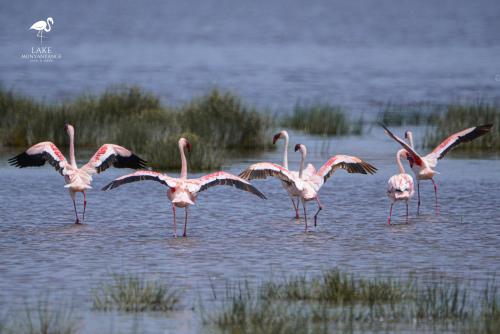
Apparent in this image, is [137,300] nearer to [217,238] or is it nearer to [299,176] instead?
[217,238]

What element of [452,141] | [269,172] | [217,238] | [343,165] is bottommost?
[217,238]

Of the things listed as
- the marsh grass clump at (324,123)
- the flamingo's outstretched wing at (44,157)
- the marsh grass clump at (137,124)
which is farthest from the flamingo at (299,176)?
the marsh grass clump at (324,123)

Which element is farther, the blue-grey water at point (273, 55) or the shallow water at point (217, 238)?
the blue-grey water at point (273, 55)

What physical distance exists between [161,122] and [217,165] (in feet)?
12.5

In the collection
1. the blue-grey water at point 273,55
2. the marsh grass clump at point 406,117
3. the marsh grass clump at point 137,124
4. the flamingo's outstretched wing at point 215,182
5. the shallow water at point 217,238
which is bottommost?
the shallow water at point 217,238

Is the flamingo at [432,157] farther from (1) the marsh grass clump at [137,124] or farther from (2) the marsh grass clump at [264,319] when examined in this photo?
A: (2) the marsh grass clump at [264,319]

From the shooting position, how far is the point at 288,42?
3300 inches

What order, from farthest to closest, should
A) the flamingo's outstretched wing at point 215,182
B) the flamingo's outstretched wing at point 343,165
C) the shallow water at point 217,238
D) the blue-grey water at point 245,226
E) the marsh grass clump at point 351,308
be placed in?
the flamingo's outstretched wing at point 343,165
the flamingo's outstretched wing at point 215,182
the blue-grey water at point 245,226
the shallow water at point 217,238
the marsh grass clump at point 351,308

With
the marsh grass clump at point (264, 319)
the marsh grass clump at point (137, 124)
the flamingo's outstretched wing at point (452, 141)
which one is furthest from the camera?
the marsh grass clump at point (137, 124)

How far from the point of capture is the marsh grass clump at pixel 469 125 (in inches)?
840

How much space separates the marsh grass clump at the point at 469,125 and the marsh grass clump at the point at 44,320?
1250cm

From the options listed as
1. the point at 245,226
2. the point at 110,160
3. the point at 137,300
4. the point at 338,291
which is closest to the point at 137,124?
the point at 110,160

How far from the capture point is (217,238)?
524 inches

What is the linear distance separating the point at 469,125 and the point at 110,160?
9.00 m
